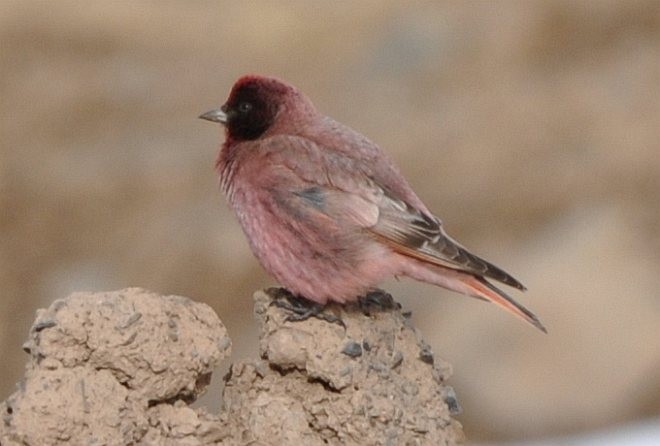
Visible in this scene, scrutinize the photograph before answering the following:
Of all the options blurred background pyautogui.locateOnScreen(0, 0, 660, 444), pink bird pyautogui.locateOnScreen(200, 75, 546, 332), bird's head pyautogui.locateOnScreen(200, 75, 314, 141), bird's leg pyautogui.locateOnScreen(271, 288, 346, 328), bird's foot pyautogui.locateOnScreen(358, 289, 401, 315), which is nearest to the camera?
bird's leg pyautogui.locateOnScreen(271, 288, 346, 328)

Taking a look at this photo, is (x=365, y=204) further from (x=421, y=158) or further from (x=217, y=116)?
(x=421, y=158)

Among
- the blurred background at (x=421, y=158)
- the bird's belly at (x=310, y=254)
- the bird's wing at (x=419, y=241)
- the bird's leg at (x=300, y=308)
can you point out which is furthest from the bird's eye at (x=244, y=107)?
the blurred background at (x=421, y=158)

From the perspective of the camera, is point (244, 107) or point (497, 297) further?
point (244, 107)

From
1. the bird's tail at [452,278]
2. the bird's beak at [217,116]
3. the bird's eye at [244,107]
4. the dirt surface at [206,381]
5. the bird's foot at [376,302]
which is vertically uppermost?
the bird's eye at [244,107]

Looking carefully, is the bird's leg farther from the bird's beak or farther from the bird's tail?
the bird's beak

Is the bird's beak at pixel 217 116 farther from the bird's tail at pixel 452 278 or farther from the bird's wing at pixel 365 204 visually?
the bird's tail at pixel 452 278

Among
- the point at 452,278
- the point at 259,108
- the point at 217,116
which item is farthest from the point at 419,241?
the point at 217,116

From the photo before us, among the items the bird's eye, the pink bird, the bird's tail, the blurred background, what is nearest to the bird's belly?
the pink bird
